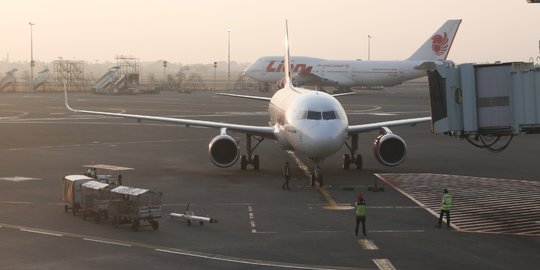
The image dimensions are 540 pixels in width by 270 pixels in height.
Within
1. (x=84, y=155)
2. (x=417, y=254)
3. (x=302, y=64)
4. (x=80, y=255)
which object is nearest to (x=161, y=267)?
(x=80, y=255)

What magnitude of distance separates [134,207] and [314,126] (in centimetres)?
1221

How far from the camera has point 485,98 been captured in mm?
30984

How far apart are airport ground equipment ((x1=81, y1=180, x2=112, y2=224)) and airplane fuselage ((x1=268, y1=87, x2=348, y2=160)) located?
11.1 metres

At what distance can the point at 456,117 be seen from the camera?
3092cm

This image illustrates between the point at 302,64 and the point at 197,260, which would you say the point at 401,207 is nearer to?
the point at 197,260

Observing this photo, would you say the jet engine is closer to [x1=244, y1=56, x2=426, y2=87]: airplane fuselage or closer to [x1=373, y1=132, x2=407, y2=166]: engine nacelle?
[x1=373, y1=132, x2=407, y2=166]: engine nacelle

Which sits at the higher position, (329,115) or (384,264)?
(329,115)

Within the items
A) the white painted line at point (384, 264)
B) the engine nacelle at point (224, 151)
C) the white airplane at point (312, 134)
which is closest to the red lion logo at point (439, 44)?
the white airplane at point (312, 134)

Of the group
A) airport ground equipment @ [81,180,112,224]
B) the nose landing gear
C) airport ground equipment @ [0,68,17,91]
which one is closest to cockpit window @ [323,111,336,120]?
the nose landing gear

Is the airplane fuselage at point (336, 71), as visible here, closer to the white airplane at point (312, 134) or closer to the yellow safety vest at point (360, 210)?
the white airplane at point (312, 134)

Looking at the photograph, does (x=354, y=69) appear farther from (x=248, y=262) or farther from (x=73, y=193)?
(x=248, y=262)

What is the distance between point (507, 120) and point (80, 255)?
16541 mm

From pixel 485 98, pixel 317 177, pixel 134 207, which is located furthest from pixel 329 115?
pixel 134 207

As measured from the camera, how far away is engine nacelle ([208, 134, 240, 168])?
44562 mm
